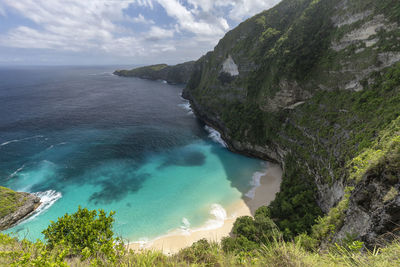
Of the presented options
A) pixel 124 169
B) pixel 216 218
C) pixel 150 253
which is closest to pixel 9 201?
pixel 124 169

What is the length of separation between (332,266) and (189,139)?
144ft

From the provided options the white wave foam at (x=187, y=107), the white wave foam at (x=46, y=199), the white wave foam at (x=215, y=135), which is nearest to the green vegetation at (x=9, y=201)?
the white wave foam at (x=46, y=199)

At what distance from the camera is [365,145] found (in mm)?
16469

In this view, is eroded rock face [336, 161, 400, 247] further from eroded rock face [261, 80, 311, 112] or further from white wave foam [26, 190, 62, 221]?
white wave foam [26, 190, 62, 221]

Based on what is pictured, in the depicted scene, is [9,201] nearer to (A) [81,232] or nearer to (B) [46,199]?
(B) [46,199]

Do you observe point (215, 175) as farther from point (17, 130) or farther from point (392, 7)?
point (17, 130)

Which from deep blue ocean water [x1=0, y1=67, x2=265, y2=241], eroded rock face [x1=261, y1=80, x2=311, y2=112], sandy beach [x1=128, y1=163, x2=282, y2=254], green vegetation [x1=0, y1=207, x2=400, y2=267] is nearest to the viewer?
green vegetation [x1=0, y1=207, x2=400, y2=267]

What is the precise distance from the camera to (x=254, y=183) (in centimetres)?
3083

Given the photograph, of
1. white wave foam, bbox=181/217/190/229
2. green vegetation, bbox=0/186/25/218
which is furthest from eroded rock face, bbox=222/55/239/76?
green vegetation, bbox=0/186/25/218

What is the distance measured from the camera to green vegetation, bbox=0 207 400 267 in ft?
18.0

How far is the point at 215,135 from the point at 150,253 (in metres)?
45.2

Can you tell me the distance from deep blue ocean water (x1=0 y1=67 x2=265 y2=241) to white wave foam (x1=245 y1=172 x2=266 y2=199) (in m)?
0.73

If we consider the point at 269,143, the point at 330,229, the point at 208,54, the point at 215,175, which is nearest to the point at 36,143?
the point at 215,175

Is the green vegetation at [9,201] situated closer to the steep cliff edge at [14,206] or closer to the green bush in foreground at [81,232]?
the steep cliff edge at [14,206]
